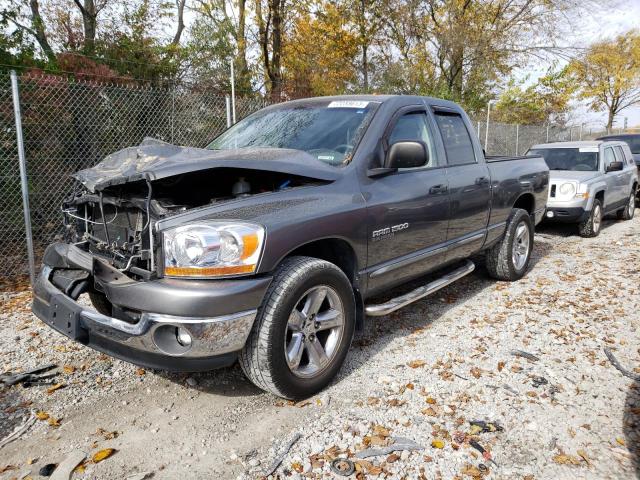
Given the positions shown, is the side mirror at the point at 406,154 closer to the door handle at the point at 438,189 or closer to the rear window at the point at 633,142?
the door handle at the point at 438,189

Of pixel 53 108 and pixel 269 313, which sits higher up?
pixel 53 108

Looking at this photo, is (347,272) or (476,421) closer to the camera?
(476,421)

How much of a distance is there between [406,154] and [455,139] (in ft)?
4.58

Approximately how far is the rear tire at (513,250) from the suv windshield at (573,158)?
3690 mm

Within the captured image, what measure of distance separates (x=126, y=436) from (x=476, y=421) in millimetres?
2007

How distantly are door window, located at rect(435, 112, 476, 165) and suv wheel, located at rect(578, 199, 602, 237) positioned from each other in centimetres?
465

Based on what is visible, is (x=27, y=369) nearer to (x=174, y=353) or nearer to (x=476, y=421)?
(x=174, y=353)

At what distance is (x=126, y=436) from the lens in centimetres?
259

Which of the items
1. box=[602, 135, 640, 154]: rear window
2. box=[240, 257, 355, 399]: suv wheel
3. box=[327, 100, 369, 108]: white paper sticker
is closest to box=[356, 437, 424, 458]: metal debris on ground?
box=[240, 257, 355, 399]: suv wheel

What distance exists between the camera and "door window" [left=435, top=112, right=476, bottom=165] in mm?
4152

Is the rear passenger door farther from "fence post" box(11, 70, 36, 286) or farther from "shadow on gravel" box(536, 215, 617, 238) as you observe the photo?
"shadow on gravel" box(536, 215, 617, 238)

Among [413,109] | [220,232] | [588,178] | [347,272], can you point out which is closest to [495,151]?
[588,178]

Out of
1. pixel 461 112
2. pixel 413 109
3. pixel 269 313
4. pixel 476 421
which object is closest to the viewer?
pixel 269 313

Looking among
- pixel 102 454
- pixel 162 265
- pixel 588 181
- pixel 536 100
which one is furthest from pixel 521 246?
pixel 536 100
